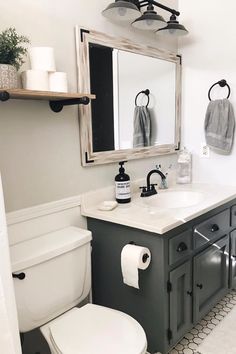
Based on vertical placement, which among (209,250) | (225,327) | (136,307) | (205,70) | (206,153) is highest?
(205,70)

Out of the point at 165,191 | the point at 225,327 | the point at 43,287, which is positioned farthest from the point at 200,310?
the point at 43,287

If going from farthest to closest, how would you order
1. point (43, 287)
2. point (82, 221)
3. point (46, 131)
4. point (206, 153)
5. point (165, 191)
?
point (206, 153) < point (165, 191) < point (82, 221) < point (46, 131) < point (43, 287)

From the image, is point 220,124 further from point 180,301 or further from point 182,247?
point 180,301

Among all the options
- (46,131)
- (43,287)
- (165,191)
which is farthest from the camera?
(165,191)

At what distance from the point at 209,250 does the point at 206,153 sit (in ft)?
2.83

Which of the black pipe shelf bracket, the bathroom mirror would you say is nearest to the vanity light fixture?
the bathroom mirror

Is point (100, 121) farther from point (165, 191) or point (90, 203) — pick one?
point (165, 191)

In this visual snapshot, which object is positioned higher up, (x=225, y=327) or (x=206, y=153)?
(x=206, y=153)

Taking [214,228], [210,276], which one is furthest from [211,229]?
[210,276]

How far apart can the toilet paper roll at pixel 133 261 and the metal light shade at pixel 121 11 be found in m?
1.33

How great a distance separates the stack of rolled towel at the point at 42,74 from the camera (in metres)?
1.38

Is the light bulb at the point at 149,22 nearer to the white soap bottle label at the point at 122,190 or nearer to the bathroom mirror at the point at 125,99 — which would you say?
the bathroom mirror at the point at 125,99

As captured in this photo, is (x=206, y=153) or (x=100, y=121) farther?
(x=206, y=153)

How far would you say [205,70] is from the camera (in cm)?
235
